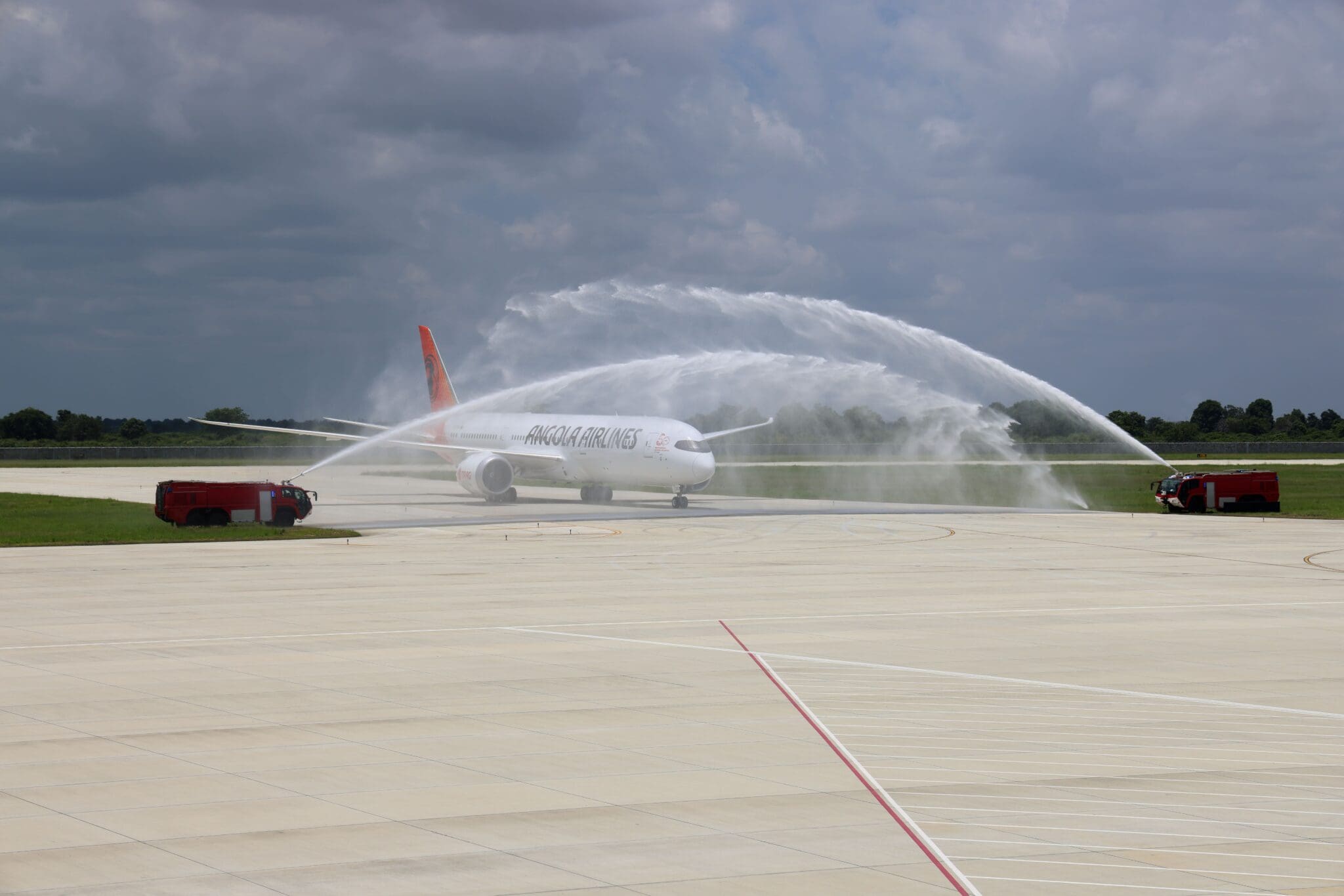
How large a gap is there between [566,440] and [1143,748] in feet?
175

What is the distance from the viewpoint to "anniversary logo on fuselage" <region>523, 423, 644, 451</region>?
62562 millimetres

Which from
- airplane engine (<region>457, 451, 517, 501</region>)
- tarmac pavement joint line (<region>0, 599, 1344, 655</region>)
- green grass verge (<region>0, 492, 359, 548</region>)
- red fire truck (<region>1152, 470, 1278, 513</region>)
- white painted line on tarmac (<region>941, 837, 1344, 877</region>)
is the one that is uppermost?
airplane engine (<region>457, 451, 517, 501</region>)

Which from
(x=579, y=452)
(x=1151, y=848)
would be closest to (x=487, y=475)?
(x=579, y=452)

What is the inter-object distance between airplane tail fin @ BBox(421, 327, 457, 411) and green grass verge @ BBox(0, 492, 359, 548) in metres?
25.4

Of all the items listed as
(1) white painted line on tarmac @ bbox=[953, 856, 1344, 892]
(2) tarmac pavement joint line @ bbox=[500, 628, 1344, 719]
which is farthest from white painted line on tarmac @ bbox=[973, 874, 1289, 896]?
(2) tarmac pavement joint line @ bbox=[500, 628, 1344, 719]

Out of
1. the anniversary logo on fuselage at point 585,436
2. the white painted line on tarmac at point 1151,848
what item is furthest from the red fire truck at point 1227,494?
the white painted line on tarmac at point 1151,848

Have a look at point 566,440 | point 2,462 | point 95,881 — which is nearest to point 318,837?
point 95,881

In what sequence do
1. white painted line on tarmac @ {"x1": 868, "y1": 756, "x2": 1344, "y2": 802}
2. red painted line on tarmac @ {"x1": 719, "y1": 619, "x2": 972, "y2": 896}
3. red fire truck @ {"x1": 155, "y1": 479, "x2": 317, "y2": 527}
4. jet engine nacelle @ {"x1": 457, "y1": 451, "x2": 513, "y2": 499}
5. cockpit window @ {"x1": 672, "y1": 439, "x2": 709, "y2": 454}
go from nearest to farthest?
1. red painted line on tarmac @ {"x1": 719, "y1": 619, "x2": 972, "y2": 896}
2. white painted line on tarmac @ {"x1": 868, "y1": 756, "x2": 1344, "y2": 802}
3. red fire truck @ {"x1": 155, "y1": 479, "x2": 317, "y2": 527}
4. cockpit window @ {"x1": 672, "y1": 439, "x2": 709, "y2": 454}
5. jet engine nacelle @ {"x1": 457, "y1": 451, "x2": 513, "y2": 499}

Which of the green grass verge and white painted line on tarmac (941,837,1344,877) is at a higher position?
the green grass verge

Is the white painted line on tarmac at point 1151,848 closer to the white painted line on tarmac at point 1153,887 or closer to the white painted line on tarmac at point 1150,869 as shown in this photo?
the white painted line on tarmac at point 1150,869

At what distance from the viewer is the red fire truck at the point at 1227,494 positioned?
5866 cm

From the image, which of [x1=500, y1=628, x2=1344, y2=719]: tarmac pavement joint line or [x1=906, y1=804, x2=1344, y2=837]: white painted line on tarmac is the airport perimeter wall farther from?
[x1=906, y1=804, x2=1344, y2=837]: white painted line on tarmac

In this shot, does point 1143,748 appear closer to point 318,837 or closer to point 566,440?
point 318,837

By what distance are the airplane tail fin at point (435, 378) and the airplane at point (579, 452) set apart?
312 inches
